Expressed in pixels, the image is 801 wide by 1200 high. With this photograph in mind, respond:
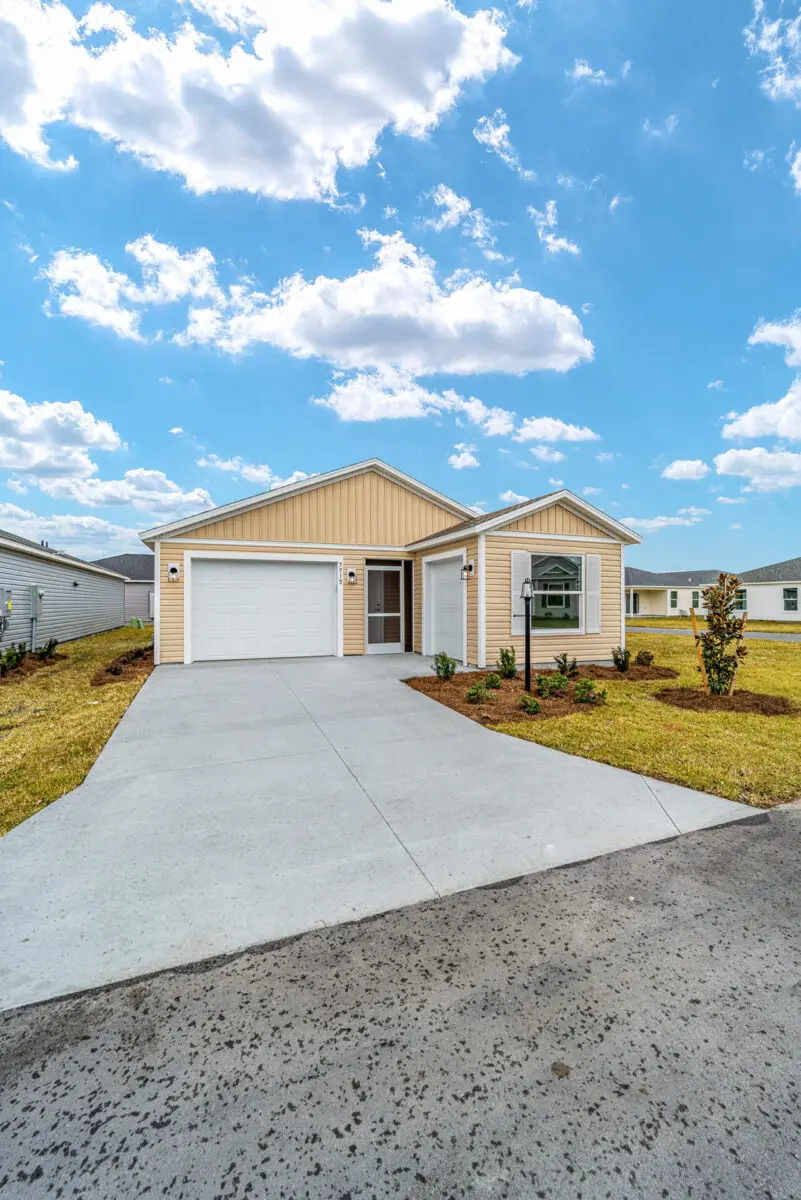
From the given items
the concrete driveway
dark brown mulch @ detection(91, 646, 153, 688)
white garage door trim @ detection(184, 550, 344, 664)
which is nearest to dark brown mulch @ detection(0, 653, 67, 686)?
dark brown mulch @ detection(91, 646, 153, 688)

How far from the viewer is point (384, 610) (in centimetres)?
1304

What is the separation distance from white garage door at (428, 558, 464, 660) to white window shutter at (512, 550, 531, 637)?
1104mm

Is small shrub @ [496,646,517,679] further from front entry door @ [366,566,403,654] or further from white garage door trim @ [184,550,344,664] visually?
white garage door trim @ [184,550,344,664]

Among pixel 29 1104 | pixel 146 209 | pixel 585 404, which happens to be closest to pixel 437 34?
pixel 146 209

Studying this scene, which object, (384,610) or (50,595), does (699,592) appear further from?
(50,595)

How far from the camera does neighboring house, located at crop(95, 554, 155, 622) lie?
93.8 ft

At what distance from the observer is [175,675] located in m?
9.52

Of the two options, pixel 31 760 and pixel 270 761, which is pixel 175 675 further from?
pixel 270 761

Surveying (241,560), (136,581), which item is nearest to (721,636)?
(241,560)

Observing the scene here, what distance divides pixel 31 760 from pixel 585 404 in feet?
62.2

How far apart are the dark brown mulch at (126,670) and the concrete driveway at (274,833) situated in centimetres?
418

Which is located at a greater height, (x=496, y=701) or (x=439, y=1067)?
(x=496, y=701)

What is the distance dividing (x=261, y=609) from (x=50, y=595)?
856cm

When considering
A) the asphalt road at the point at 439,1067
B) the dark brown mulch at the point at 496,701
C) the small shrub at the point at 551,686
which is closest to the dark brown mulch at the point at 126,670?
the dark brown mulch at the point at 496,701
